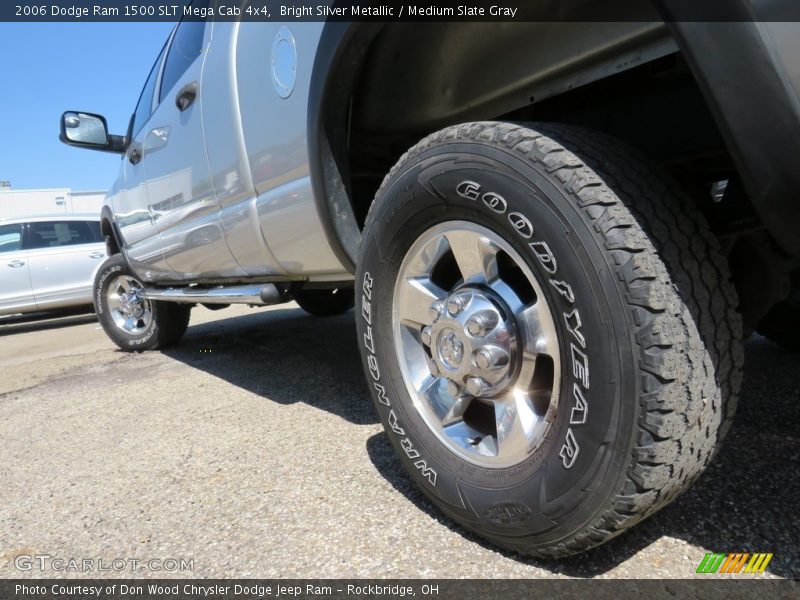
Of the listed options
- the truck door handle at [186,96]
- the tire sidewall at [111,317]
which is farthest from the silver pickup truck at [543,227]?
the tire sidewall at [111,317]

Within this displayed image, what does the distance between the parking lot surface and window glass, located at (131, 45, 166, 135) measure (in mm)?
1780

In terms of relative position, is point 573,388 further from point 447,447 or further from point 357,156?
point 357,156

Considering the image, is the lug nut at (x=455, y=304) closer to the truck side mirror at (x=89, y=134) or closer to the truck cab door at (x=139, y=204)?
the truck cab door at (x=139, y=204)

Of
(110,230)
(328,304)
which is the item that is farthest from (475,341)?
(110,230)

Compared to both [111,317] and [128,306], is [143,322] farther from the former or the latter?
[111,317]

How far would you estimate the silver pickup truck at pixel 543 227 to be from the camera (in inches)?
42.1

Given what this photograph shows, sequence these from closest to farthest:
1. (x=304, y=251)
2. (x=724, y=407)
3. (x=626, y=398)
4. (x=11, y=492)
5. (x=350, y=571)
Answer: (x=626, y=398) → (x=724, y=407) → (x=350, y=571) → (x=11, y=492) → (x=304, y=251)

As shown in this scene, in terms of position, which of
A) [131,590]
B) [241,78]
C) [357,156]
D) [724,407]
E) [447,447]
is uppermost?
[241,78]

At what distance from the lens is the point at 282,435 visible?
2365 millimetres

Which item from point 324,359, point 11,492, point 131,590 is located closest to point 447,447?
point 131,590

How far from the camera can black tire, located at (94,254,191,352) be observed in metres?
4.65

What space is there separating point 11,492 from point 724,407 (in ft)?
7.56

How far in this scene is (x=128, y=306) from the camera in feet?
16.2

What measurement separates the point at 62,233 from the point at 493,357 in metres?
8.93
